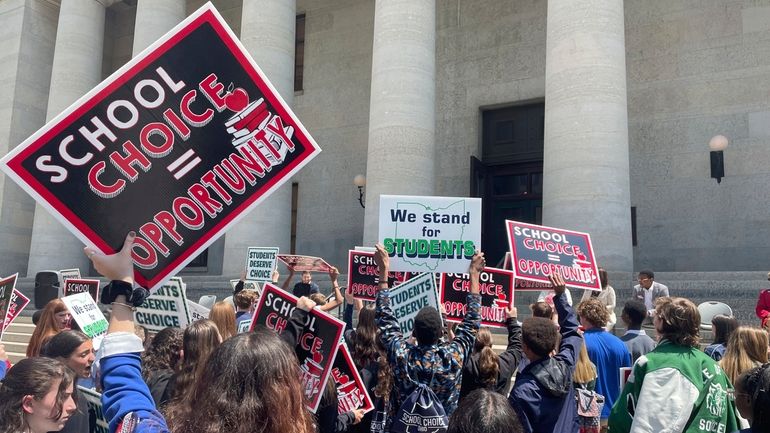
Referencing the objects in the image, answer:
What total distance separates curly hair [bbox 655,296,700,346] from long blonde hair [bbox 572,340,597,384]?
128cm

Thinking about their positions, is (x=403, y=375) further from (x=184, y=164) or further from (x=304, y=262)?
(x=304, y=262)

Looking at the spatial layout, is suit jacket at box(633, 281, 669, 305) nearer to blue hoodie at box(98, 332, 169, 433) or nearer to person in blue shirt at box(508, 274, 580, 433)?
person in blue shirt at box(508, 274, 580, 433)

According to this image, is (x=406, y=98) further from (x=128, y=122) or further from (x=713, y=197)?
(x=128, y=122)

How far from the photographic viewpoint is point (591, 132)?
38.6 feet

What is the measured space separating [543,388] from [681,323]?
2.76ft

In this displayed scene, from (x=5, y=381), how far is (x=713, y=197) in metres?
15.2

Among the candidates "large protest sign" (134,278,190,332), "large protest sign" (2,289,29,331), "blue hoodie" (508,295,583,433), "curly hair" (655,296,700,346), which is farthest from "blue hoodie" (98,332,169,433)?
"large protest sign" (2,289,29,331)

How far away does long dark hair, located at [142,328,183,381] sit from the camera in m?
3.88

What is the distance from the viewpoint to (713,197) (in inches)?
586

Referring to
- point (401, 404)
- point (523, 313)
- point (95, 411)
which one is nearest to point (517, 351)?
point (401, 404)

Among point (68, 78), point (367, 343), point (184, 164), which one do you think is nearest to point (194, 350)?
point (184, 164)

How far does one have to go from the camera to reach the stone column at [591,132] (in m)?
11.6

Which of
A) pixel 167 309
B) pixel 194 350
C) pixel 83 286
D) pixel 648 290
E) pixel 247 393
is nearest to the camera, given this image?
pixel 247 393

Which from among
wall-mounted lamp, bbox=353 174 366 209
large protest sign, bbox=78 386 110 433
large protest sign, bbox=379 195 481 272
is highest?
wall-mounted lamp, bbox=353 174 366 209
